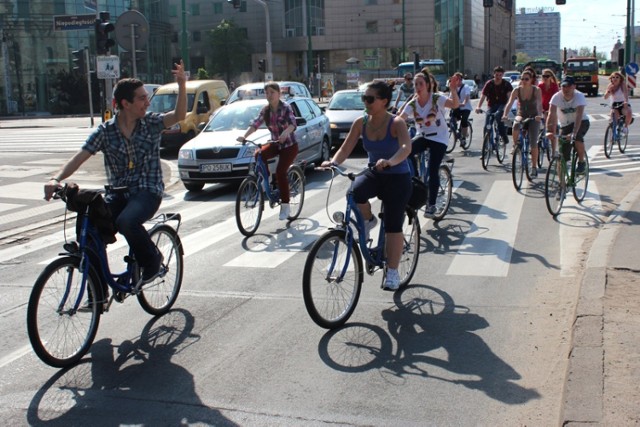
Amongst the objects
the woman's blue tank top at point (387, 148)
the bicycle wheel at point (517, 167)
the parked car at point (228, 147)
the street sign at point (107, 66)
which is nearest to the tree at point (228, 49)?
the street sign at point (107, 66)

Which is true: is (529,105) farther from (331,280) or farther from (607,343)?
(607,343)

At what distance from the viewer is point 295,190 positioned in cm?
1043

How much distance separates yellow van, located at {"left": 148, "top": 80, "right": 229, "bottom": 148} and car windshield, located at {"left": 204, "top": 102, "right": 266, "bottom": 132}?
5880mm

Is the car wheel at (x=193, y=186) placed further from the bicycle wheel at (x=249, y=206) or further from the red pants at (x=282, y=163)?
the bicycle wheel at (x=249, y=206)

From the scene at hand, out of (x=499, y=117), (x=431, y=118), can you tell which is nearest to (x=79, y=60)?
(x=499, y=117)

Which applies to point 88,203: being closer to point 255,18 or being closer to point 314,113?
point 314,113

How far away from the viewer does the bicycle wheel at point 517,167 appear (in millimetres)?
12117

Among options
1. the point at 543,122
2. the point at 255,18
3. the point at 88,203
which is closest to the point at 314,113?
the point at 543,122

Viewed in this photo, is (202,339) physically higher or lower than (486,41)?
lower

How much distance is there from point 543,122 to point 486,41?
373ft

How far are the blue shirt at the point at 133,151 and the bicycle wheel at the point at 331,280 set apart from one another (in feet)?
4.24

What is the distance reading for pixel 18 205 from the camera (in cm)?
1292

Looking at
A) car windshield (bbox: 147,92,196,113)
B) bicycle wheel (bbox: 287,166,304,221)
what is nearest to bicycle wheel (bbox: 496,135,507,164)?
bicycle wheel (bbox: 287,166,304,221)

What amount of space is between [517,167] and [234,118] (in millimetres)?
5463
